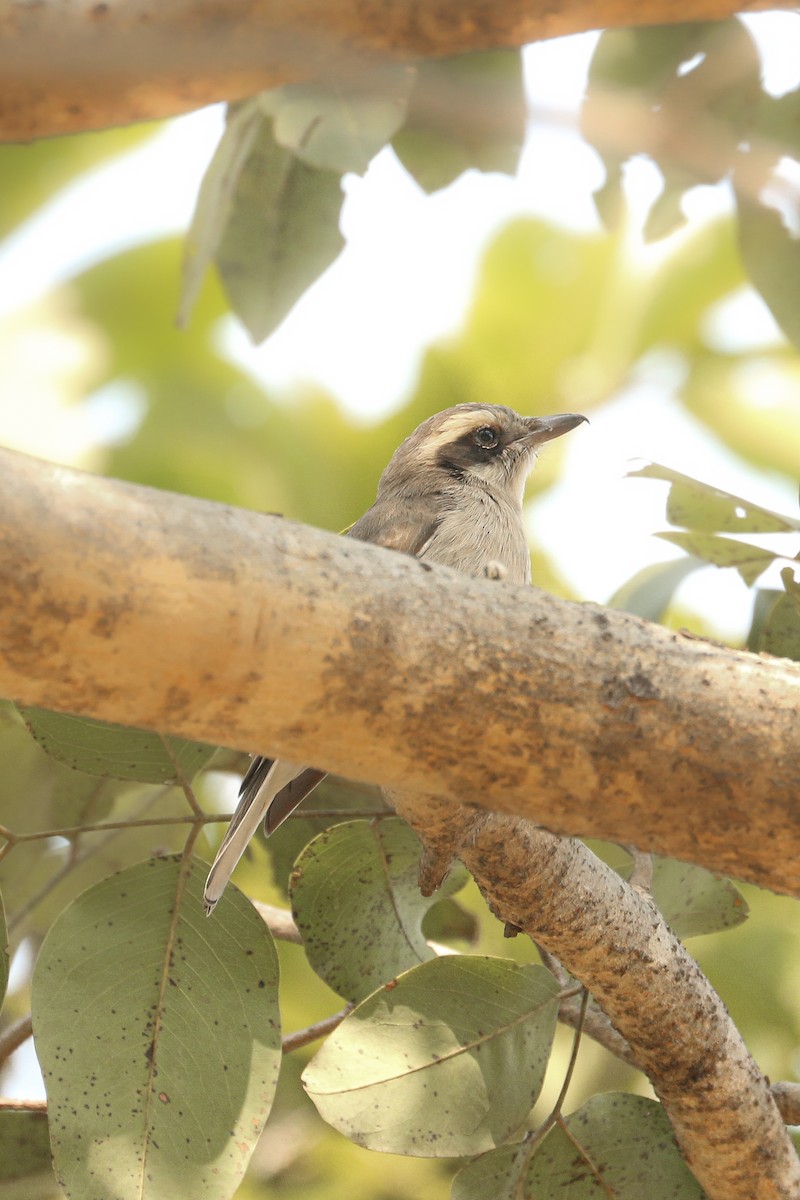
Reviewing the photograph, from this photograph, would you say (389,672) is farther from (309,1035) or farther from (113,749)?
Result: (309,1035)

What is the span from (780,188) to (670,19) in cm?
41

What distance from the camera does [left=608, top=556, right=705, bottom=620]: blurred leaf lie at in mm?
3104

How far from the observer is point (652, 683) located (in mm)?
1642

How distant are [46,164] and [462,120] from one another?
2.66 metres

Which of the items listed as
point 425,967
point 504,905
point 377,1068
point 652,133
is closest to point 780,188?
point 652,133

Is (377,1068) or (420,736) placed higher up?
(420,736)

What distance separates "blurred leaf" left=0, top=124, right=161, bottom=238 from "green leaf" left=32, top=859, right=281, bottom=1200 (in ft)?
10.2

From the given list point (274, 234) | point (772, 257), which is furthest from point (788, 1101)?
point (274, 234)

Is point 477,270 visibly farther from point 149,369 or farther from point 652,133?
point 652,133

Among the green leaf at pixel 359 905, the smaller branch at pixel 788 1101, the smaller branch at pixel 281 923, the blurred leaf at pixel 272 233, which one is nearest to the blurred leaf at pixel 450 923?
the smaller branch at pixel 281 923

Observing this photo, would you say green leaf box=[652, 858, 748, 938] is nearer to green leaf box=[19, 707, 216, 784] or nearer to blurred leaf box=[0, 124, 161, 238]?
green leaf box=[19, 707, 216, 784]

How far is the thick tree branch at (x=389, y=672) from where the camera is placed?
4.58 ft

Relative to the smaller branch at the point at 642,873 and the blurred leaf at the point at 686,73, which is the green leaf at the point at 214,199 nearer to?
the blurred leaf at the point at 686,73

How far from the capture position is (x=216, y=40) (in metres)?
1.95
